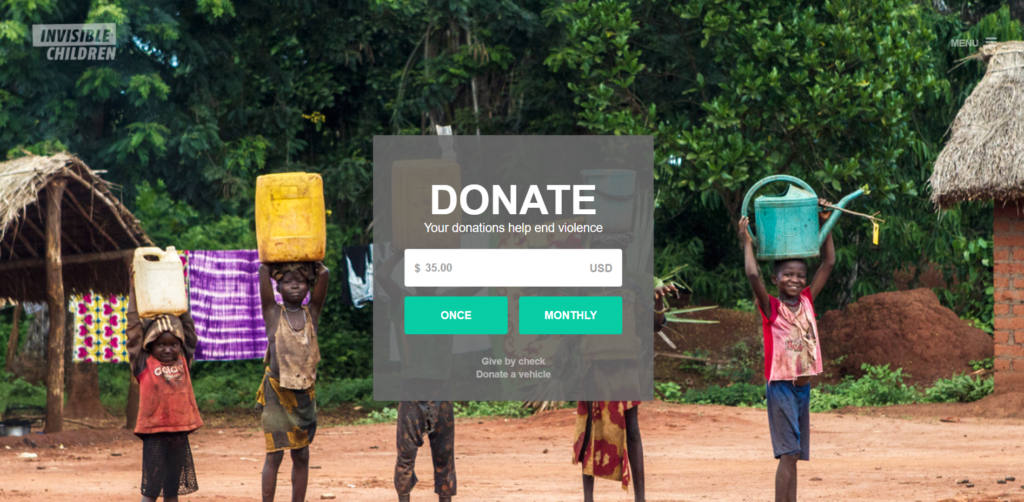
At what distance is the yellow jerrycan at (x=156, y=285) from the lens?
16.3 ft

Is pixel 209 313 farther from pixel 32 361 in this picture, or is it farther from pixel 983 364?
pixel 983 364

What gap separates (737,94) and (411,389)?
7531 millimetres

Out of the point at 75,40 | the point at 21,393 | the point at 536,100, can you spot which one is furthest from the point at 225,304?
the point at 536,100

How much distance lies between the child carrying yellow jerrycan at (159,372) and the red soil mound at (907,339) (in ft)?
31.0

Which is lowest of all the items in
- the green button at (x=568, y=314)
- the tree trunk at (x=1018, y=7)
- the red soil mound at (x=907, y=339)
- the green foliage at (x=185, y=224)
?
the red soil mound at (x=907, y=339)

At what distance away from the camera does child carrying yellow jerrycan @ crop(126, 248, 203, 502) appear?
492cm

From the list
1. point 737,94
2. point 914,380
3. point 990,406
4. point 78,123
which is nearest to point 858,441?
point 990,406

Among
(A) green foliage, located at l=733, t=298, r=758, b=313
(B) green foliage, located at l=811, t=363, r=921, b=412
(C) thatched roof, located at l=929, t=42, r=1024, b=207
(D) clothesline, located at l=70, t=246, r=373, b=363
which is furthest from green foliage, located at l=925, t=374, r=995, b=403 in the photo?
(D) clothesline, located at l=70, t=246, r=373, b=363

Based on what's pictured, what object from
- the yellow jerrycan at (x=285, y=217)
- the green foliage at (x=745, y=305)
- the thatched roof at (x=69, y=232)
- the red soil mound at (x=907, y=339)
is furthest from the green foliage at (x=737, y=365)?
the yellow jerrycan at (x=285, y=217)

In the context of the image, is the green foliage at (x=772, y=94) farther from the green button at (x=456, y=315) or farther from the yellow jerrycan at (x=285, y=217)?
the yellow jerrycan at (x=285, y=217)

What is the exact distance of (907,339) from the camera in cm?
1227

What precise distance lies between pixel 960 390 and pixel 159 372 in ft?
28.6

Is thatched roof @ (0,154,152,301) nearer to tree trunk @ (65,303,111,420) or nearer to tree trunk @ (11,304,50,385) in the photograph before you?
tree trunk @ (65,303,111,420)

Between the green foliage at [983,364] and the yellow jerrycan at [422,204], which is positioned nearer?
the yellow jerrycan at [422,204]
